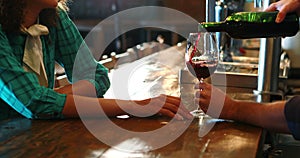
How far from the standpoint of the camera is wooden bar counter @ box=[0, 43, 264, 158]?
0.82m

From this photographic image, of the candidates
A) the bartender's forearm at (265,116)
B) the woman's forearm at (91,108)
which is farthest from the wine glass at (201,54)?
the woman's forearm at (91,108)

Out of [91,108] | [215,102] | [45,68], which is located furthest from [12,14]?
[215,102]

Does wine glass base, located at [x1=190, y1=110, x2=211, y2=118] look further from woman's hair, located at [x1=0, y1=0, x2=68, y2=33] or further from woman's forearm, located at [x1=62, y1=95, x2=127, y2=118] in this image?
woman's hair, located at [x1=0, y1=0, x2=68, y2=33]

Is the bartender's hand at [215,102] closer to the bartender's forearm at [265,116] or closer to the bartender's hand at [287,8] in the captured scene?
the bartender's forearm at [265,116]

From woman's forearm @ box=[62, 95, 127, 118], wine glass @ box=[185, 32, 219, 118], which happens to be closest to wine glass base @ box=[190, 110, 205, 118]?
wine glass @ box=[185, 32, 219, 118]

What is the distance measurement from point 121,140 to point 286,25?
60 cm

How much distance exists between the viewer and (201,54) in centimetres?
112

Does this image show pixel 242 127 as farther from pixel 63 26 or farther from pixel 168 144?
pixel 63 26

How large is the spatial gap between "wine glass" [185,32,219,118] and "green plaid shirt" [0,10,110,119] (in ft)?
1.25

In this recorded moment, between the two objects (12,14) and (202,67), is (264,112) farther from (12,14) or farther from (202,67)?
(12,14)

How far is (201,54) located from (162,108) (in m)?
0.20

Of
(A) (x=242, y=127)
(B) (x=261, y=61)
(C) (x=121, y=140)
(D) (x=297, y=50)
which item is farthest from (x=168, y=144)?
(D) (x=297, y=50)

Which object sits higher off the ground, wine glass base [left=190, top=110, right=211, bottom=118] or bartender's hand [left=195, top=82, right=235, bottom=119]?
bartender's hand [left=195, top=82, right=235, bottom=119]

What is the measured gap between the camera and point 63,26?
4.78ft
